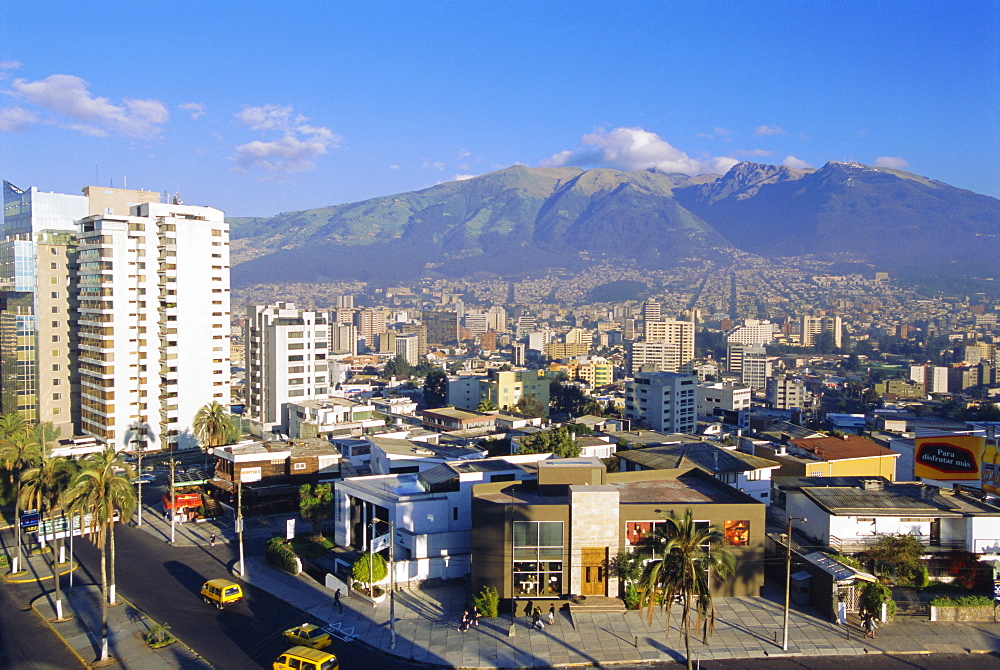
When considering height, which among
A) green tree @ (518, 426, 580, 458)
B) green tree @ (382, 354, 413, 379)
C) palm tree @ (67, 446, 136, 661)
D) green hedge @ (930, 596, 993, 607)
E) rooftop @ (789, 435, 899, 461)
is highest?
palm tree @ (67, 446, 136, 661)

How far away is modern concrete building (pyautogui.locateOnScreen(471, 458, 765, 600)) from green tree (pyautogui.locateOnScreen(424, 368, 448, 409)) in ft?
204

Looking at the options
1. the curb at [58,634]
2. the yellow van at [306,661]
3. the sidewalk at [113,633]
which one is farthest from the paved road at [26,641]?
the yellow van at [306,661]

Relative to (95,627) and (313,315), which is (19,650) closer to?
(95,627)

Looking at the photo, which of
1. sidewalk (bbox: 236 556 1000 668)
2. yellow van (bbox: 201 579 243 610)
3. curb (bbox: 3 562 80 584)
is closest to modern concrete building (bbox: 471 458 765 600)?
sidewalk (bbox: 236 556 1000 668)

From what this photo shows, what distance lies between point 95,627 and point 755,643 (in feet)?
58.5

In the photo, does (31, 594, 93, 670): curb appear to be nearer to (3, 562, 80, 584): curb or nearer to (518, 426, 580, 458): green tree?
(3, 562, 80, 584): curb

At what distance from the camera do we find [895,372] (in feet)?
462

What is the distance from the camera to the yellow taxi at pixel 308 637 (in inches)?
794

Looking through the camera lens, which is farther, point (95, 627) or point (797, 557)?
point (797, 557)

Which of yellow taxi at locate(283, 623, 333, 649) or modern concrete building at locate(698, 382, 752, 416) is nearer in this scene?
yellow taxi at locate(283, 623, 333, 649)

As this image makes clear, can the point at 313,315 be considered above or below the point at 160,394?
above

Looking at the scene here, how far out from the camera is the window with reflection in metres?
23.0

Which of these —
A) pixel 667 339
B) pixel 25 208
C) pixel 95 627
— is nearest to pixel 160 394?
pixel 25 208

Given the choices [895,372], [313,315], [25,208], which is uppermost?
[25,208]
